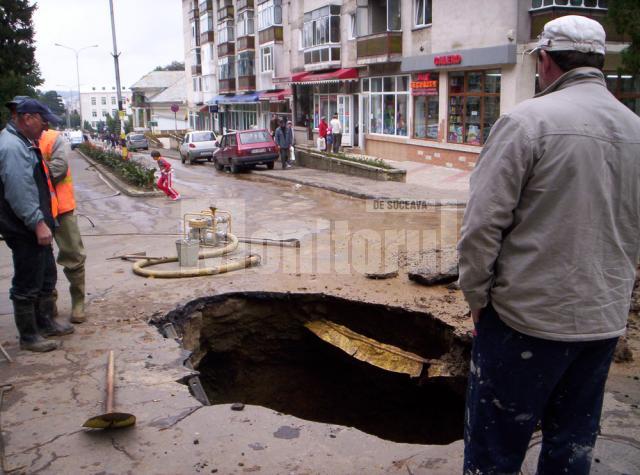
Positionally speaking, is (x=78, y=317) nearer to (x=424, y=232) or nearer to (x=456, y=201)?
(x=424, y=232)

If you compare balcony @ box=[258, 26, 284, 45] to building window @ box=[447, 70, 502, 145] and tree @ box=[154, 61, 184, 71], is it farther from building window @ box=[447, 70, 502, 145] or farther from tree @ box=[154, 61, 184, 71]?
tree @ box=[154, 61, 184, 71]

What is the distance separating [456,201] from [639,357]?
31.6 feet

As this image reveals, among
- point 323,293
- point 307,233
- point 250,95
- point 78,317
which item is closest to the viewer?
point 78,317

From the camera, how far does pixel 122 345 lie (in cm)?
542

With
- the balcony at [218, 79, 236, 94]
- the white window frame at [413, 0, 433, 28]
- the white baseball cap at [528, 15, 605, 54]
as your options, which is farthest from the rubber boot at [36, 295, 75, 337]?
the balcony at [218, 79, 236, 94]

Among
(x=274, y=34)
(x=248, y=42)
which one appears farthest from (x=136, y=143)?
(x=274, y=34)

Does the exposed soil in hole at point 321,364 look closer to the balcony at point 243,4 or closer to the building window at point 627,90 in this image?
the building window at point 627,90

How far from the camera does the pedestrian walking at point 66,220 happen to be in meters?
5.73

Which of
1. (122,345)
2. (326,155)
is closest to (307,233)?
(122,345)

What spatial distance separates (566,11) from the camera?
694 inches

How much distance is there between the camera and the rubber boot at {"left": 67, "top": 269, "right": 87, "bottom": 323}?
19.7 feet

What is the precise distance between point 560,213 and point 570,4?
17774mm

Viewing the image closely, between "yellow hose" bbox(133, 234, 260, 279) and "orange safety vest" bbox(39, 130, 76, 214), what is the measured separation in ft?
6.46

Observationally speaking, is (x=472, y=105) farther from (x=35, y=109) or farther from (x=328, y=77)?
(x=35, y=109)
